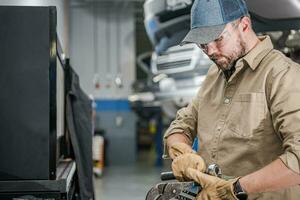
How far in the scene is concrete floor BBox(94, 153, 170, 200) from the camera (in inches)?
267

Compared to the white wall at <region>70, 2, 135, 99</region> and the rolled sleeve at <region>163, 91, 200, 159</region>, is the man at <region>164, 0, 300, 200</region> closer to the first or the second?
the rolled sleeve at <region>163, 91, 200, 159</region>

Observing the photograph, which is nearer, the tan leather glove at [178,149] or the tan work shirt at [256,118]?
the tan work shirt at [256,118]

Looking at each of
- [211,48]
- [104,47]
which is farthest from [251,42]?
[104,47]

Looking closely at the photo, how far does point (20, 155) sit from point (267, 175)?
1230 mm

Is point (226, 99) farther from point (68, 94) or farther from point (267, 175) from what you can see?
point (68, 94)

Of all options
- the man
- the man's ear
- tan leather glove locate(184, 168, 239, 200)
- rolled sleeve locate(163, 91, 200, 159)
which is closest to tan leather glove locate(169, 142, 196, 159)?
the man

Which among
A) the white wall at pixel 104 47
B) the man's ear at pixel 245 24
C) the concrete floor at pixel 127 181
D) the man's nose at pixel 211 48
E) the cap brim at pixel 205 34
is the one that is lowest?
the concrete floor at pixel 127 181

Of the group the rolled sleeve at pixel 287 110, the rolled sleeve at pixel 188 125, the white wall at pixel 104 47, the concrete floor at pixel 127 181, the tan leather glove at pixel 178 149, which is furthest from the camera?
the white wall at pixel 104 47

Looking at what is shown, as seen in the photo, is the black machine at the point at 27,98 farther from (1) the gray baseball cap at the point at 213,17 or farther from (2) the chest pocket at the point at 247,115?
(2) the chest pocket at the point at 247,115

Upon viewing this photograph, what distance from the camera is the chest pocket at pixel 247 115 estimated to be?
1.93m

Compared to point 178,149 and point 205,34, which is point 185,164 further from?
point 205,34

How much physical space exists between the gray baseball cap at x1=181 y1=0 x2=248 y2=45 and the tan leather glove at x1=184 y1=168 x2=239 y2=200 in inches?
20.8

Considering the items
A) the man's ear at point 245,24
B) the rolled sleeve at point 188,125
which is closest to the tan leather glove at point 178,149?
the rolled sleeve at point 188,125

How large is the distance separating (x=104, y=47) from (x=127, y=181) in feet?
13.2
